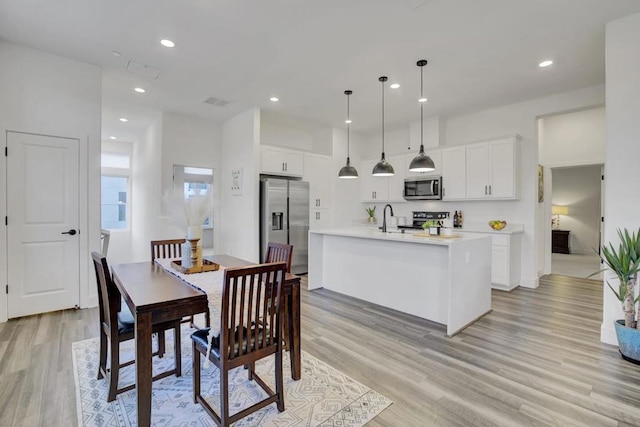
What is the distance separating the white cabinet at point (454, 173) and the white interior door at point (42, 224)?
5.42m

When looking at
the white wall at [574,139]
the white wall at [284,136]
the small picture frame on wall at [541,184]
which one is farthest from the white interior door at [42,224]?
the white wall at [574,139]

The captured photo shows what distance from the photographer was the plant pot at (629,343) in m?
2.48

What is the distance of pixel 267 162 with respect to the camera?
5.49 m

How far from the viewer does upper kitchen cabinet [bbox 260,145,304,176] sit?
5477 mm

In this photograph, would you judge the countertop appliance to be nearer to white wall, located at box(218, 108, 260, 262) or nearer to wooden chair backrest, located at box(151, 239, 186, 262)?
white wall, located at box(218, 108, 260, 262)

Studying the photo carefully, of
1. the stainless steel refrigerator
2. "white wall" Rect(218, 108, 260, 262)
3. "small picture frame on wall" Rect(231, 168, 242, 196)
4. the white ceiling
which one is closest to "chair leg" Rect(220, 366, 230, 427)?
the white ceiling

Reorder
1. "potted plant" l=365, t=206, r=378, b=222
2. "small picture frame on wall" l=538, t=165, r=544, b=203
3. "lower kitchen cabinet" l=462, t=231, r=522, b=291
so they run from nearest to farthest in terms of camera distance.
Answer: "lower kitchen cabinet" l=462, t=231, r=522, b=291
"small picture frame on wall" l=538, t=165, r=544, b=203
"potted plant" l=365, t=206, r=378, b=222

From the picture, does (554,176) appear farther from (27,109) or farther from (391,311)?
Answer: (27,109)

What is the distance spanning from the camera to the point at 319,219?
633 centimetres

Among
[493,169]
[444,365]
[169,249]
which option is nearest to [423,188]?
[493,169]

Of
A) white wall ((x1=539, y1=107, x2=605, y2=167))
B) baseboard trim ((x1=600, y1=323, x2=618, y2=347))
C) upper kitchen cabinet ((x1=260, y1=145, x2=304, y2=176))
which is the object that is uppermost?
white wall ((x1=539, y1=107, x2=605, y2=167))

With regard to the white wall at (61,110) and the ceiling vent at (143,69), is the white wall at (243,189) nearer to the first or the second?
the ceiling vent at (143,69)

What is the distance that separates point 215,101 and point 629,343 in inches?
219

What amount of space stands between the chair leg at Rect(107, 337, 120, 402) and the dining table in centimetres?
29
